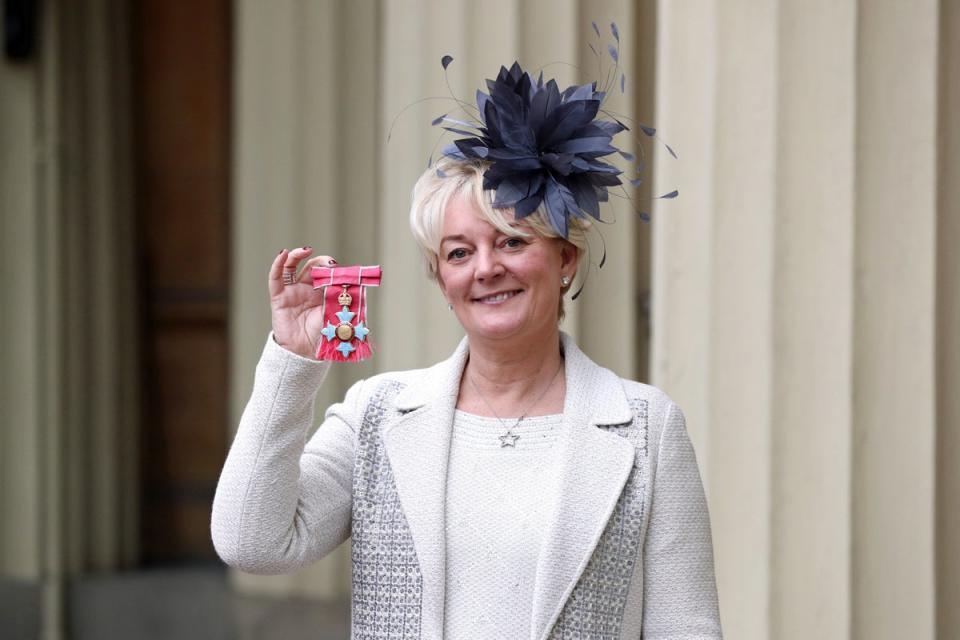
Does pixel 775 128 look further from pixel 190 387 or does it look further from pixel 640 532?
pixel 190 387

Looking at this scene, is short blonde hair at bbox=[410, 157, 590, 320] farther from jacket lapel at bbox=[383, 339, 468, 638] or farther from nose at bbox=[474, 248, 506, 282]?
jacket lapel at bbox=[383, 339, 468, 638]

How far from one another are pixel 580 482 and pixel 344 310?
1.52ft

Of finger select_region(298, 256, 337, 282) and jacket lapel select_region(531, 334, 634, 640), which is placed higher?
finger select_region(298, 256, 337, 282)

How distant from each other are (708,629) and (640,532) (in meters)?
0.19

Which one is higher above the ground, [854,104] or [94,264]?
[854,104]

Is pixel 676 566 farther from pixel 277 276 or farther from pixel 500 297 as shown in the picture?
pixel 277 276

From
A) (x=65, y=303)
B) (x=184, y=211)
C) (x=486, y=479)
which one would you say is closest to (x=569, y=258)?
(x=486, y=479)

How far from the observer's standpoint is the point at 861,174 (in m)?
3.15

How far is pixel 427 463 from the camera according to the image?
7.26 feet

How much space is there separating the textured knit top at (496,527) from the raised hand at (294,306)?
1.03 feet

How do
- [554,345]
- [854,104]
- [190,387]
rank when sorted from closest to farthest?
[554,345]
[854,104]
[190,387]

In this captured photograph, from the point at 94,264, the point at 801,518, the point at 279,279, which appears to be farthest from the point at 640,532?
the point at 94,264

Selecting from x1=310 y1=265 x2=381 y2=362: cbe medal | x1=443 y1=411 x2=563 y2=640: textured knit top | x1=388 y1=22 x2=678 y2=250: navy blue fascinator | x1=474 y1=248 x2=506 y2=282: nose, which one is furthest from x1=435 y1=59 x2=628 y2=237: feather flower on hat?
x1=443 y1=411 x2=563 y2=640: textured knit top

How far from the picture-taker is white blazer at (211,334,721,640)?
2127 millimetres
